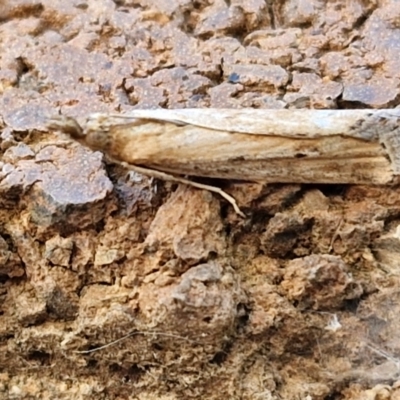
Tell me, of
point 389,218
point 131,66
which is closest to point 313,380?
point 389,218

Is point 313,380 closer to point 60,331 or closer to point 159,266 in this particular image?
point 159,266

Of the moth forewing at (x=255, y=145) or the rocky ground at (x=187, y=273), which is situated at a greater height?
the moth forewing at (x=255, y=145)

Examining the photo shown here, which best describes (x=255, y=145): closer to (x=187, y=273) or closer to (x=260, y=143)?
(x=260, y=143)

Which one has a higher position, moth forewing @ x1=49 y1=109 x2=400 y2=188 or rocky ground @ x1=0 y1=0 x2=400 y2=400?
moth forewing @ x1=49 y1=109 x2=400 y2=188

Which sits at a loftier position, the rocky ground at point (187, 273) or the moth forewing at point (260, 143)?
the moth forewing at point (260, 143)

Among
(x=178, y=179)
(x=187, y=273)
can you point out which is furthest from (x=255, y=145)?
(x=187, y=273)
